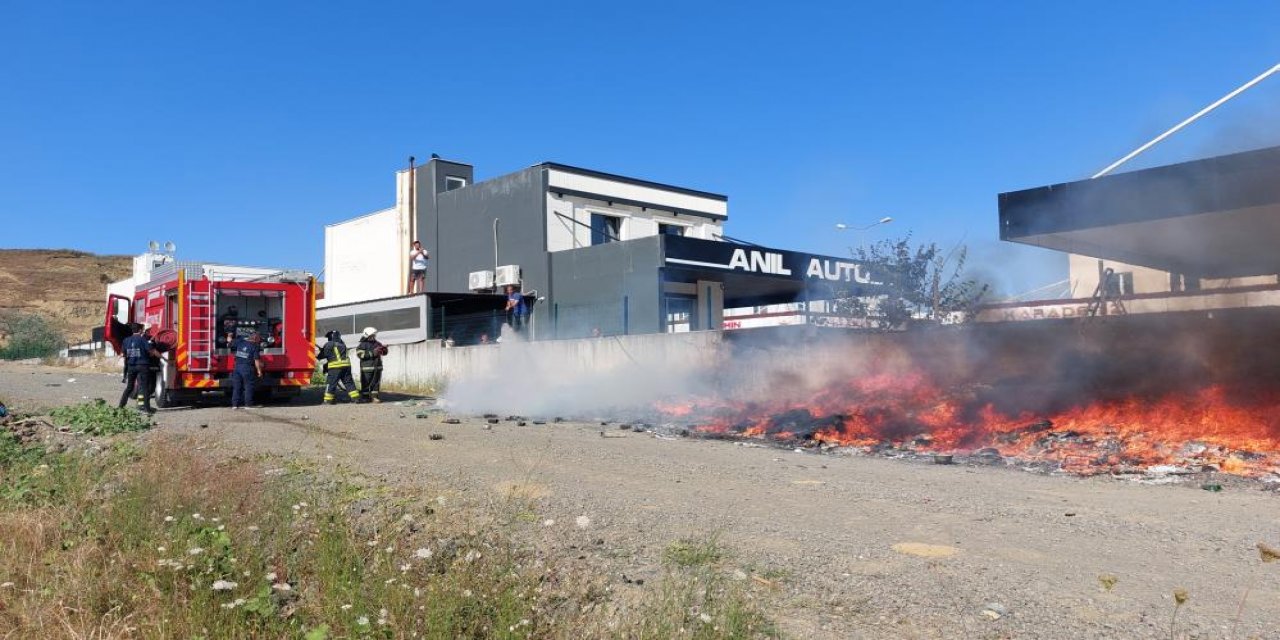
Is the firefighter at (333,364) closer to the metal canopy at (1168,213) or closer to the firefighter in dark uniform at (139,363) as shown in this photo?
the firefighter in dark uniform at (139,363)

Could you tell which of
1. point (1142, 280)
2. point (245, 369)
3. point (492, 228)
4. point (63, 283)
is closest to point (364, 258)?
point (492, 228)

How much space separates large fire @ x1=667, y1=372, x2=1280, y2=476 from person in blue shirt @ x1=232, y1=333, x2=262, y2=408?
29.6ft

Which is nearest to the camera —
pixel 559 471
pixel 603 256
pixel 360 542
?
pixel 360 542

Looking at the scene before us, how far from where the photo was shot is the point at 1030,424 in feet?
38.2

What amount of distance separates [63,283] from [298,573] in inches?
3580

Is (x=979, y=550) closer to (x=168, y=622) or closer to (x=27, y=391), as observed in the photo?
(x=168, y=622)

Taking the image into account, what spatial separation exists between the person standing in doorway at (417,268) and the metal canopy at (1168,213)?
74.7 feet

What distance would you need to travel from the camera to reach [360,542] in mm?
5523

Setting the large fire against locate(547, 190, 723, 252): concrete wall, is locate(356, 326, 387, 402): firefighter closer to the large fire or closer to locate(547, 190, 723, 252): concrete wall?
the large fire

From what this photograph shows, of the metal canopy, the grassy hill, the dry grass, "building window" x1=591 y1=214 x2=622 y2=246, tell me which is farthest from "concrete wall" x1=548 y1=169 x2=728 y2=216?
the grassy hill

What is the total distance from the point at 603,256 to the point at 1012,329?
15500 mm

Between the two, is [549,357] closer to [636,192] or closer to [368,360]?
[368,360]

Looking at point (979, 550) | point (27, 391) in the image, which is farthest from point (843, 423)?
point (27, 391)

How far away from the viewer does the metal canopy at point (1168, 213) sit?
31.8 ft
